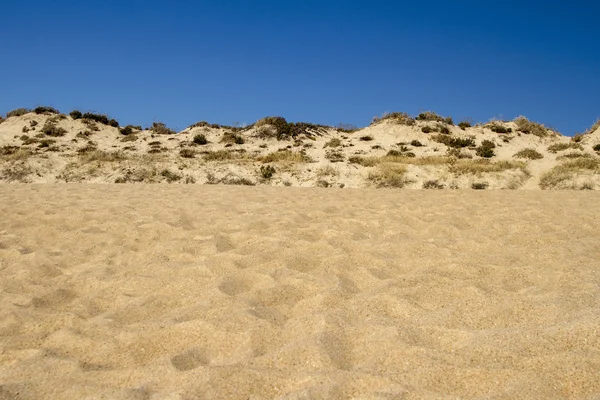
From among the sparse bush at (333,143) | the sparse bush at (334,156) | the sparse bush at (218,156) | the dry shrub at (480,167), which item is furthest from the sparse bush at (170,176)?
the dry shrub at (480,167)

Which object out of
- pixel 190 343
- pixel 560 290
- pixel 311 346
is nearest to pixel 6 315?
pixel 190 343

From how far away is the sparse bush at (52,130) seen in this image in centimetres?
2694

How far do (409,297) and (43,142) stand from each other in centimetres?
2567

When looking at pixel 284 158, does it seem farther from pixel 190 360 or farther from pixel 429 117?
pixel 190 360

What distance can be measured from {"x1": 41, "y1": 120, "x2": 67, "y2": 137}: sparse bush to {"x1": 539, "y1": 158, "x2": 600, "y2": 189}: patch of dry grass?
88.0 feet

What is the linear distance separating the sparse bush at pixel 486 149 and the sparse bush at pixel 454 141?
732mm

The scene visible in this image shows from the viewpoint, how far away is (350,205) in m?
9.55

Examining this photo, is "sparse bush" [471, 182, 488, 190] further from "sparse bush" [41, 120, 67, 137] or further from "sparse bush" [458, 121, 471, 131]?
"sparse bush" [41, 120, 67, 137]

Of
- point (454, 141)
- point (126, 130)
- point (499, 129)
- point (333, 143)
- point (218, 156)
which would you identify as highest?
point (499, 129)

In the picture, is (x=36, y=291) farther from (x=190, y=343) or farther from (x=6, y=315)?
(x=190, y=343)

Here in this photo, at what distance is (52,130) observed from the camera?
89.1ft

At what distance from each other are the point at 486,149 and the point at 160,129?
2164cm

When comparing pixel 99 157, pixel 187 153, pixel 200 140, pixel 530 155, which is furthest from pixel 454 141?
pixel 99 157

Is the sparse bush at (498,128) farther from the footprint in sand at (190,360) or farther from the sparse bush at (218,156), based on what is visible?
the footprint in sand at (190,360)
